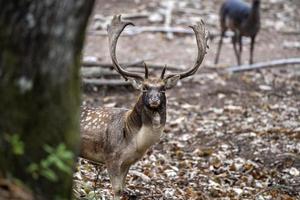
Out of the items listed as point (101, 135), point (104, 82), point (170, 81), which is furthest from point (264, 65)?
point (101, 135)

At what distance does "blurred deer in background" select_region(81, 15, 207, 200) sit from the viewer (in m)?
5.89

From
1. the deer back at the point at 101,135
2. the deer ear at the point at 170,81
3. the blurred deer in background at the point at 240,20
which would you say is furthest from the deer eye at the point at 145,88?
the blurred deer in background at the point at 240,20

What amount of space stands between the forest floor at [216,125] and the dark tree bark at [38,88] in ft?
7.08

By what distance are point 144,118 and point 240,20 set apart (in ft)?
28.8

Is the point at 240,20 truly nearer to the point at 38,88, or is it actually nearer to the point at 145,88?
the point at 145,88

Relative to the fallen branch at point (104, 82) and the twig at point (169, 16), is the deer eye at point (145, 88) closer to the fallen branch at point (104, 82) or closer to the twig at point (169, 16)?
the fallen branch at point (104, 82)

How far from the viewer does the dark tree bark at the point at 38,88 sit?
3068 millimetres

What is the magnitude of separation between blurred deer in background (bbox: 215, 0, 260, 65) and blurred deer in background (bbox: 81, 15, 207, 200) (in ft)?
25.6

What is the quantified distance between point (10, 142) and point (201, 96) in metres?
Result: 8.95

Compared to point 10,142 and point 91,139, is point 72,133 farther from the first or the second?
point 91,139

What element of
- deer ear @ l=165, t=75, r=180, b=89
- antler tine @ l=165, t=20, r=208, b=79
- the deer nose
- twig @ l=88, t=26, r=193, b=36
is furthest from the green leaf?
twig @ l=88, t=26, r=193, b=36

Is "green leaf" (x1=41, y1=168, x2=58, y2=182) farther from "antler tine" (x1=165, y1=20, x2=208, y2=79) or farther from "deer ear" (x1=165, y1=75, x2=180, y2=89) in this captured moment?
"antler tine" (x1=165, y1=20, x2=208, y2=79)

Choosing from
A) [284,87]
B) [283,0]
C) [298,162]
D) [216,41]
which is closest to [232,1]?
[216,41]

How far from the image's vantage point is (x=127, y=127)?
6.14 m
